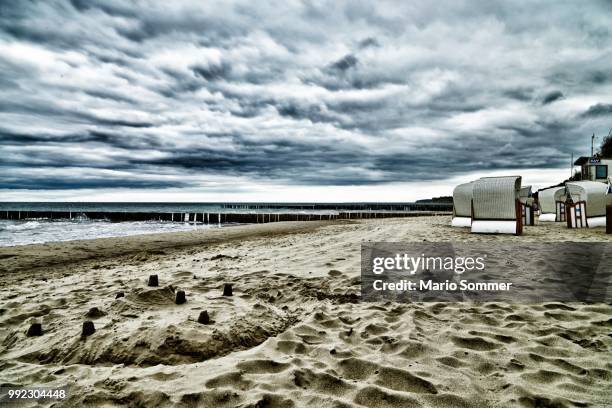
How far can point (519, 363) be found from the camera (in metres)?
3.06

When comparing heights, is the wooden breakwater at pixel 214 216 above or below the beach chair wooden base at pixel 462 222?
below

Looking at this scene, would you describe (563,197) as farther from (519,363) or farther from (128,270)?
(128,270)

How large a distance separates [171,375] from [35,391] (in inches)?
40.1

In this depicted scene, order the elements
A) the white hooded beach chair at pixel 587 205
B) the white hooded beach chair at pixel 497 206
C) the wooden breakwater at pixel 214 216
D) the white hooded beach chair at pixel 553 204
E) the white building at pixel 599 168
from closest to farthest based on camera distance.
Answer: the white hooded beach chair at pixel 497 206 < the white hooded beach chair at pixel 587 205 < the white hooded beach chair at pixel 553 204 < the white building at pixel 599 168 < the wooden breakwater at pixel 214 216

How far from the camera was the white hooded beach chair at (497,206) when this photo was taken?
13.0m

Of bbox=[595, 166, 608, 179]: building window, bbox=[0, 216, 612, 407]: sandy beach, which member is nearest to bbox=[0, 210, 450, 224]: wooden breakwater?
bbox=[595, 166, 608, 179]: building window

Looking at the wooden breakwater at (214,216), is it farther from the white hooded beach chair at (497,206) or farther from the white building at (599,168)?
the white hooded beach chair at (497,206)

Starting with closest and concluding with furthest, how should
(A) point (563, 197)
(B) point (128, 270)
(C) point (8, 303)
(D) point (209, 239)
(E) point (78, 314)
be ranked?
(E) point (78, 314)
(C) point (8, 303)
(B) point (128, 270)
(D) point (209, 239)
(A) point (563, 197)

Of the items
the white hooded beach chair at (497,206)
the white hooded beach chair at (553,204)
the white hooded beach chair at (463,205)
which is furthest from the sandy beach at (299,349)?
the white hooded beach chair at (553,204)

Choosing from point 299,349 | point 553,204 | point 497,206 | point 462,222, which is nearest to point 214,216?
point 462,222

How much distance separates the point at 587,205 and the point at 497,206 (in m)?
6.70

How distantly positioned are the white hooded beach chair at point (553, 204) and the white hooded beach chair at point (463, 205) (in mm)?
7734

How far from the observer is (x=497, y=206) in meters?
13.4

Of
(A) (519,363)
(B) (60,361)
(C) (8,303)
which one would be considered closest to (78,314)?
(B) (60,361)
